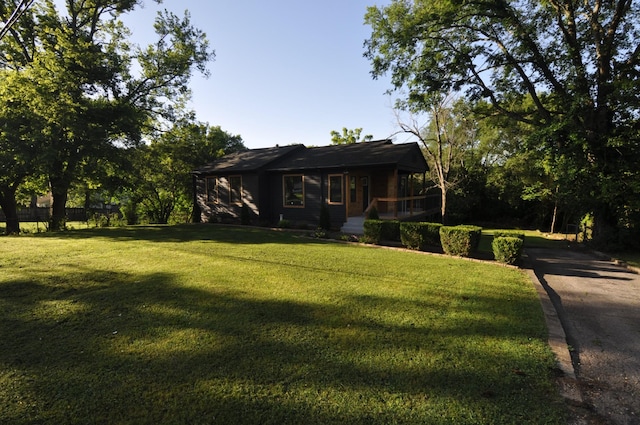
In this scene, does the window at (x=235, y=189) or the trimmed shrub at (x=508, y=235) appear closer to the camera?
the trimmed shrub at (x=508, y=235)

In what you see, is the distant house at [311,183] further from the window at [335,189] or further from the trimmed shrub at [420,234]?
the trimmed shrub at [420,234]

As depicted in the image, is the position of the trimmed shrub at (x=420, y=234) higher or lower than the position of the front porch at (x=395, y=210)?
lower

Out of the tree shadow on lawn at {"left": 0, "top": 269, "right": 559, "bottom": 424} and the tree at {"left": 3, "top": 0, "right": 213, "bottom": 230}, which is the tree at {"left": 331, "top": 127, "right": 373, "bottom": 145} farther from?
the tree shadow on lawn at {"left": 0, "top": 269, "right": 559, "bottom": 424}

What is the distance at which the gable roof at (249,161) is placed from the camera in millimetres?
16500

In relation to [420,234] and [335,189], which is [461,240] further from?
[335,189]

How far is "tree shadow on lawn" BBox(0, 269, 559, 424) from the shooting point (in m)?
2.54

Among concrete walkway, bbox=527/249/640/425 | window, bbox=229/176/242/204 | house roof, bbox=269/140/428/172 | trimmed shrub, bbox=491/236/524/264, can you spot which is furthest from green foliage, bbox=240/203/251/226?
concrete walkway, bbox=527/249/640/425

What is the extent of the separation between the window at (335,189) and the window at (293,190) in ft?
5.23

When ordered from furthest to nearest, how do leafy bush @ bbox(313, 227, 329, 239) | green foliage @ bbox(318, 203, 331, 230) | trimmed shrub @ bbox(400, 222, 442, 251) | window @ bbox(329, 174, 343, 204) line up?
window @ bbox(329, 174, 343, 204) → green foliage @ bbox(318, 203, 331, 230) → leafy bush @ bbox(313, 227, 329, 239) → trimmed shrub @ bbox(400, 222, 442, 251)

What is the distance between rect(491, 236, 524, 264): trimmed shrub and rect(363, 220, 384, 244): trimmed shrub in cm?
364

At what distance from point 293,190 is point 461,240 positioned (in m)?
A: 9.00

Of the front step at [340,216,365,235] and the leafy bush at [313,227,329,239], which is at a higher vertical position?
the front step at [340,216,365,235]

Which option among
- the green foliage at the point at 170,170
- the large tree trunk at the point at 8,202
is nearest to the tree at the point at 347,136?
the green foliage at the point at 170,170

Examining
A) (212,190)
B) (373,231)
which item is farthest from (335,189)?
(212,190)
